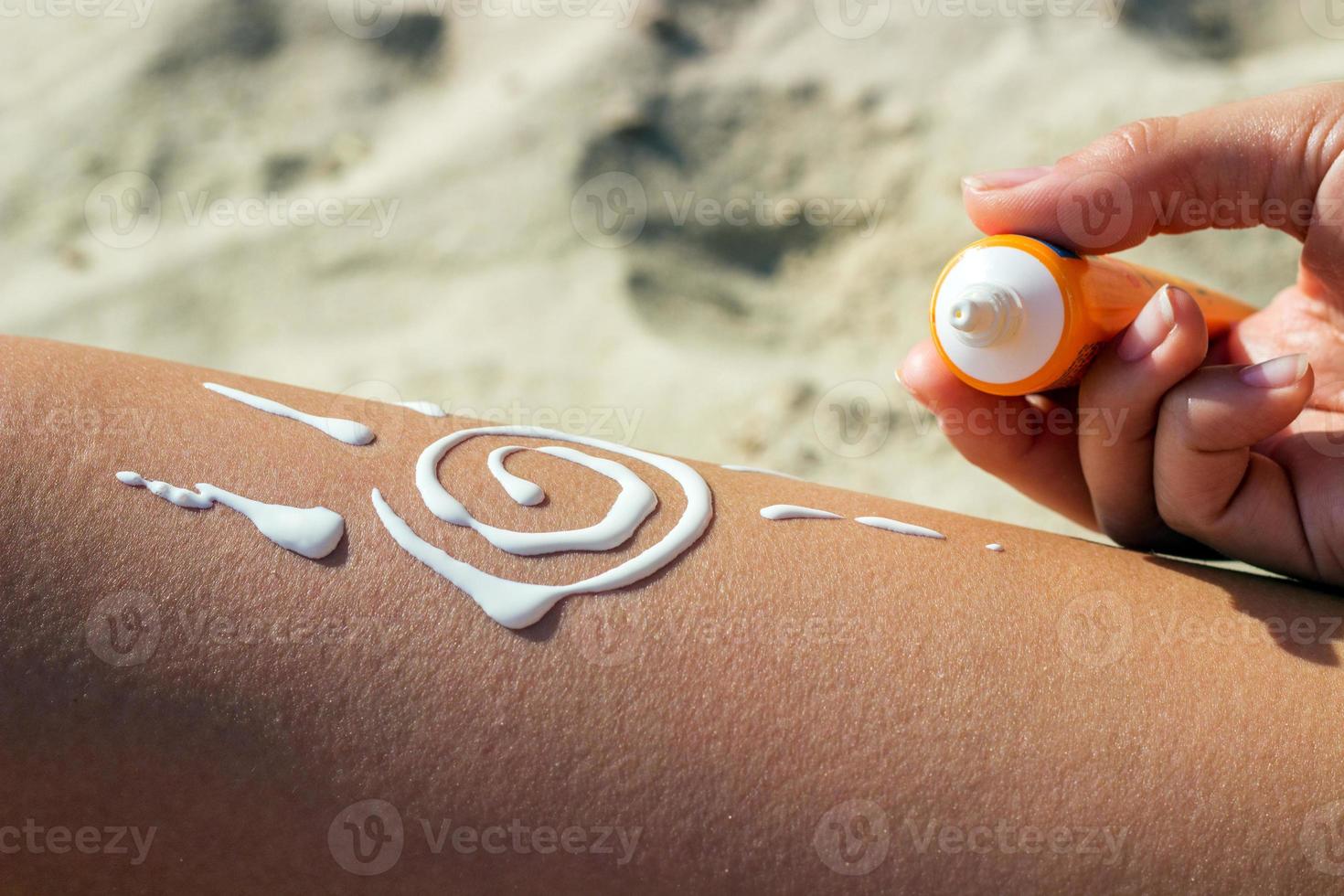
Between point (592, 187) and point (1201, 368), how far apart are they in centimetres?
151

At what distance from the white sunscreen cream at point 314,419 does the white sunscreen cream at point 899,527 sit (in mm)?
439

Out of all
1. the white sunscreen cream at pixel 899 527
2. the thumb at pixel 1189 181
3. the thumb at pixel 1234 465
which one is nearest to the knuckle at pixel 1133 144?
the thumb at pixel 1189 181

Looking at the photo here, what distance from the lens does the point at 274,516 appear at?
0.86 meters

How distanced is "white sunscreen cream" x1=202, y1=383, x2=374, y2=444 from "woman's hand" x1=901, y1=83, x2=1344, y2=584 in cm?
56

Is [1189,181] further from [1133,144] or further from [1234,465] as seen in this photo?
[1234,465]

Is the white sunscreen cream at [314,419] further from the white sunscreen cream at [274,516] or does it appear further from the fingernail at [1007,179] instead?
the fingernail at [1007,179]

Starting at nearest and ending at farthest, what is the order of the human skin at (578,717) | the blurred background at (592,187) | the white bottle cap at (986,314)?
the human skin at (578,717), the white bottle cap at (986,314), the blurred background at (592,187)

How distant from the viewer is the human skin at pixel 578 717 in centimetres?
80

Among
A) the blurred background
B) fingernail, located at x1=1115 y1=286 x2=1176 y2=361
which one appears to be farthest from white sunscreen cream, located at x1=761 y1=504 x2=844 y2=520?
the blurred background

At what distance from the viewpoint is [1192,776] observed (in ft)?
2.78

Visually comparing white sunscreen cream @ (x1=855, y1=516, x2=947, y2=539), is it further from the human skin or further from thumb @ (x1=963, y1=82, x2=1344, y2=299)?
thumb @ (x1=963, y1=82, x2=1344, y2=299)

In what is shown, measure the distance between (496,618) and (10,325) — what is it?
5.90 feet

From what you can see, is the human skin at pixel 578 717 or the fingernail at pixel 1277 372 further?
the fingernail at pixel 1277 372

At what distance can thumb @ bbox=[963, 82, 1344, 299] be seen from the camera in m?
1.00
